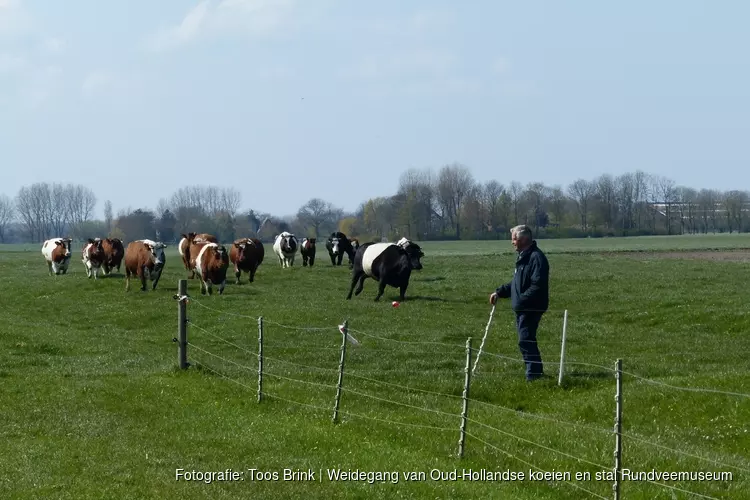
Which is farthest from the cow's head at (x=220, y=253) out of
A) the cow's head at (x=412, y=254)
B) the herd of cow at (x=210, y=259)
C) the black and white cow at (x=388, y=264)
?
the cow's head at (x=412, y=254)

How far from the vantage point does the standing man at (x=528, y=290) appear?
1562cm

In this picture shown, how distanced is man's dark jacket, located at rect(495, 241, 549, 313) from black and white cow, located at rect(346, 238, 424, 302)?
58.9ft

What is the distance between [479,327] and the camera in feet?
82.4

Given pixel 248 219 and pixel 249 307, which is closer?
pixel 249 307

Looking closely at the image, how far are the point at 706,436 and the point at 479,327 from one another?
12784mm

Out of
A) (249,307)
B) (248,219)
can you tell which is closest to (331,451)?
(249,307)

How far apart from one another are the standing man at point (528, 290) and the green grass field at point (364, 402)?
0.67 metres

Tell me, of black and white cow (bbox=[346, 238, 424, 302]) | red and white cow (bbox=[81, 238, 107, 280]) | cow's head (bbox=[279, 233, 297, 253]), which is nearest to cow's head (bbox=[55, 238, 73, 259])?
red and white cow (bbox=[81, 238, 107, 280])

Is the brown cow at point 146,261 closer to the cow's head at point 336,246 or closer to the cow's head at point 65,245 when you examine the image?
the cow's head at point 65,245

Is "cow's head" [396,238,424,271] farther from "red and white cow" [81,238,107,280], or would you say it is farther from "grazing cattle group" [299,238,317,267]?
"grazing cattle group" [299,238,317,267]

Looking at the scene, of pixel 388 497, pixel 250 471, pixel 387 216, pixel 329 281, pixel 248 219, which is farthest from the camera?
→ pixel 387 216

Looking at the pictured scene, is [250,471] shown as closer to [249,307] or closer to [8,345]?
[8,345]

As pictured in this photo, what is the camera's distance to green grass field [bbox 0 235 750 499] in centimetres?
990

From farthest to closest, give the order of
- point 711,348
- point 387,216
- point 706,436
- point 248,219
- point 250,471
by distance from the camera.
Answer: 1. point 387,216
2. point 248,219
3. point 711,348
4. point 706,436
5. point 250,471
